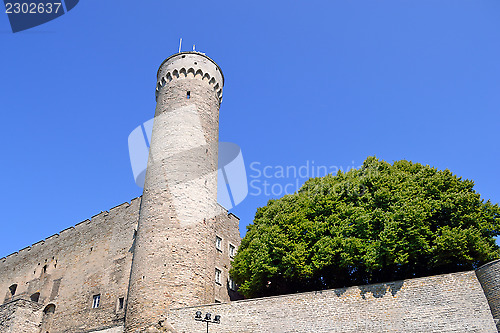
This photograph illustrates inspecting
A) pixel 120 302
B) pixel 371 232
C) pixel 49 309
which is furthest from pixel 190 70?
pixel 49 309

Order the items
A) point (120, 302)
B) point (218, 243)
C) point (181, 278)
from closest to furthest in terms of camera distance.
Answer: point (181, 278) → point (120, 302) → point (218, 243)

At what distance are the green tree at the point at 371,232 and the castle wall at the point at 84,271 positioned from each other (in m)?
6.98

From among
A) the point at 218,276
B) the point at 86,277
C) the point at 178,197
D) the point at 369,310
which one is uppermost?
the point at 178,197

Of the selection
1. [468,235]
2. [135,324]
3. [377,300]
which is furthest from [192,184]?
[468,235]

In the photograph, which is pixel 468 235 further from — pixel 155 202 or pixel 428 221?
pixel 155 202

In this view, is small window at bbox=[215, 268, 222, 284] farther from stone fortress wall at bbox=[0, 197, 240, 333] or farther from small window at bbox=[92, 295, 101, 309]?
small window at bbox=[92, 295, 101, 309]

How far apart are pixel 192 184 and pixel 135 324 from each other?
7.06m

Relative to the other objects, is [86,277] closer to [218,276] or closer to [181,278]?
[218,276]

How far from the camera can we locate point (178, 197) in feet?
68.8

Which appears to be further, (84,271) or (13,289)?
(13,289)

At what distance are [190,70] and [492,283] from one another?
18.4 meters

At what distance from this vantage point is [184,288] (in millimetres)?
18875

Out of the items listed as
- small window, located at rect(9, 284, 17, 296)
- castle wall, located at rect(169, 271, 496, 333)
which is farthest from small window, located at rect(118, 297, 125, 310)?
small window, located at rect(9, 284, 17, 296)

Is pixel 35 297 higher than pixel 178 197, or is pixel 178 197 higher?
pixel 178 197
